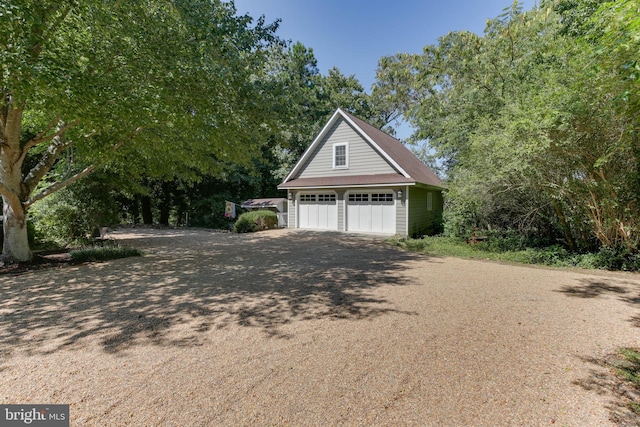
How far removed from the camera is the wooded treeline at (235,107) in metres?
5.29

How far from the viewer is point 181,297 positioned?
16.9 ft

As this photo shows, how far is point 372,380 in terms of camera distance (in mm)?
2744

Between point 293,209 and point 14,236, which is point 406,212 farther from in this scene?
point 14,236

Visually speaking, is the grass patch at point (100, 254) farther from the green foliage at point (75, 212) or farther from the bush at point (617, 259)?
the bush at point (617, 259)

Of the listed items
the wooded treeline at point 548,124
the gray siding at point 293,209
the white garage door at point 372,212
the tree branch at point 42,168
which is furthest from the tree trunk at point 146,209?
the wooded treeline at point 548,124

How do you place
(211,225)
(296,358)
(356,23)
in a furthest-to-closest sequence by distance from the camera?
(211,225) → (356,23) → (296,358)

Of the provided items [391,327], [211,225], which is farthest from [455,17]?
[211,225]

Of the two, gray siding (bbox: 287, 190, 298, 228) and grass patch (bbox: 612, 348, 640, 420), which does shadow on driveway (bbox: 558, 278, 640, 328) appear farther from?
gray siding (bbox: 287, 190, 298, 228)

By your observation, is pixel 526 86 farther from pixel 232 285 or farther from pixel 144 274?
pixel 144 274

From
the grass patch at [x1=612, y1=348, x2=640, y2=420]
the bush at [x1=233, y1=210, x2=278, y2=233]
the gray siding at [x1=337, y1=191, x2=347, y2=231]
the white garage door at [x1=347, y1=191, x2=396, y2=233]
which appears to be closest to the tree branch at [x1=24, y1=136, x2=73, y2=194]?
the bush at [x1=233, y1=210, x2=278, y2=233]

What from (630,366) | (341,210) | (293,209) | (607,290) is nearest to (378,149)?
(341,210)

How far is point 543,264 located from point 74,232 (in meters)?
15.3

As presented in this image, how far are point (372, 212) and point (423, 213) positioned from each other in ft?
10.0

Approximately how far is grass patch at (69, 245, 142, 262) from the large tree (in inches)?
42.1
